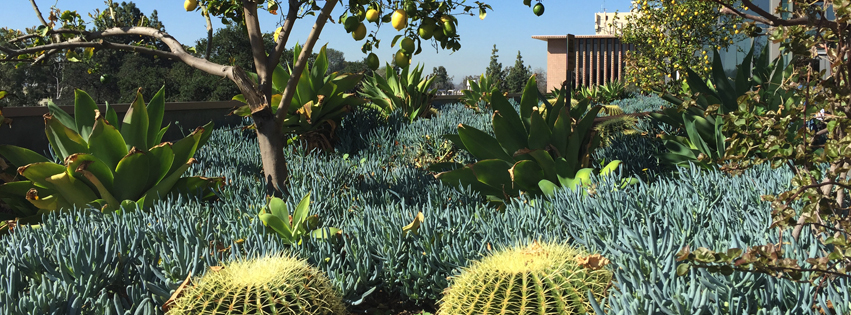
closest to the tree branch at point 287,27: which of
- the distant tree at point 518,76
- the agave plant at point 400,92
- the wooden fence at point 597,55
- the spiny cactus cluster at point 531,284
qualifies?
the spiny cactus cluster at point 531,284

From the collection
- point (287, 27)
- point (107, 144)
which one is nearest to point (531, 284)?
point (287, 27)

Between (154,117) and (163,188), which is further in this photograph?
(154,117)

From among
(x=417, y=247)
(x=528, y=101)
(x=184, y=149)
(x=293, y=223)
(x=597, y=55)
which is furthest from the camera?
(x=597, y=55)

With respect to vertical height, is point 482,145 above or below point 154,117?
below

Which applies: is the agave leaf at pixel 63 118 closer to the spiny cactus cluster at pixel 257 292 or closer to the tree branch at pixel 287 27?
the tree branch at pixel 287 27

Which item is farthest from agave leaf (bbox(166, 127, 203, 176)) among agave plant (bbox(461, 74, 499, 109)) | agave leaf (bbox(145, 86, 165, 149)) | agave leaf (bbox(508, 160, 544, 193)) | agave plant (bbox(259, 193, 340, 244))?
agave plant (bbox(461, 74, 499, 109))

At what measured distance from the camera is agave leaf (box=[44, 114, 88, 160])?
3.22 m

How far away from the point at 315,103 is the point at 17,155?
259 centimetres

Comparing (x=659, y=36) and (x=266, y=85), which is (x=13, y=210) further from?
(x=659, y=36)

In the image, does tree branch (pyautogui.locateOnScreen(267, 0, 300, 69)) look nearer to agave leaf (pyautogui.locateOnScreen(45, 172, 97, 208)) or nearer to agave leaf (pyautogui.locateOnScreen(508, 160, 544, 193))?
agave leaf (pyautogui.locateOnScreen(45, 172, 97, 208))

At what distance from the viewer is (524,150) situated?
10.9 ft

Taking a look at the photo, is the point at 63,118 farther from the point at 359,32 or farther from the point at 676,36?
the point at 676,36

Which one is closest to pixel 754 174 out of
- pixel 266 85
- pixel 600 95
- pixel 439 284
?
pixel 439 284

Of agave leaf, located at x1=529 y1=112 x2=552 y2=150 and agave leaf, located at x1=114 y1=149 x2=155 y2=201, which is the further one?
agave leaf, located at x1=529 y1=112 x2=552 y2=150
